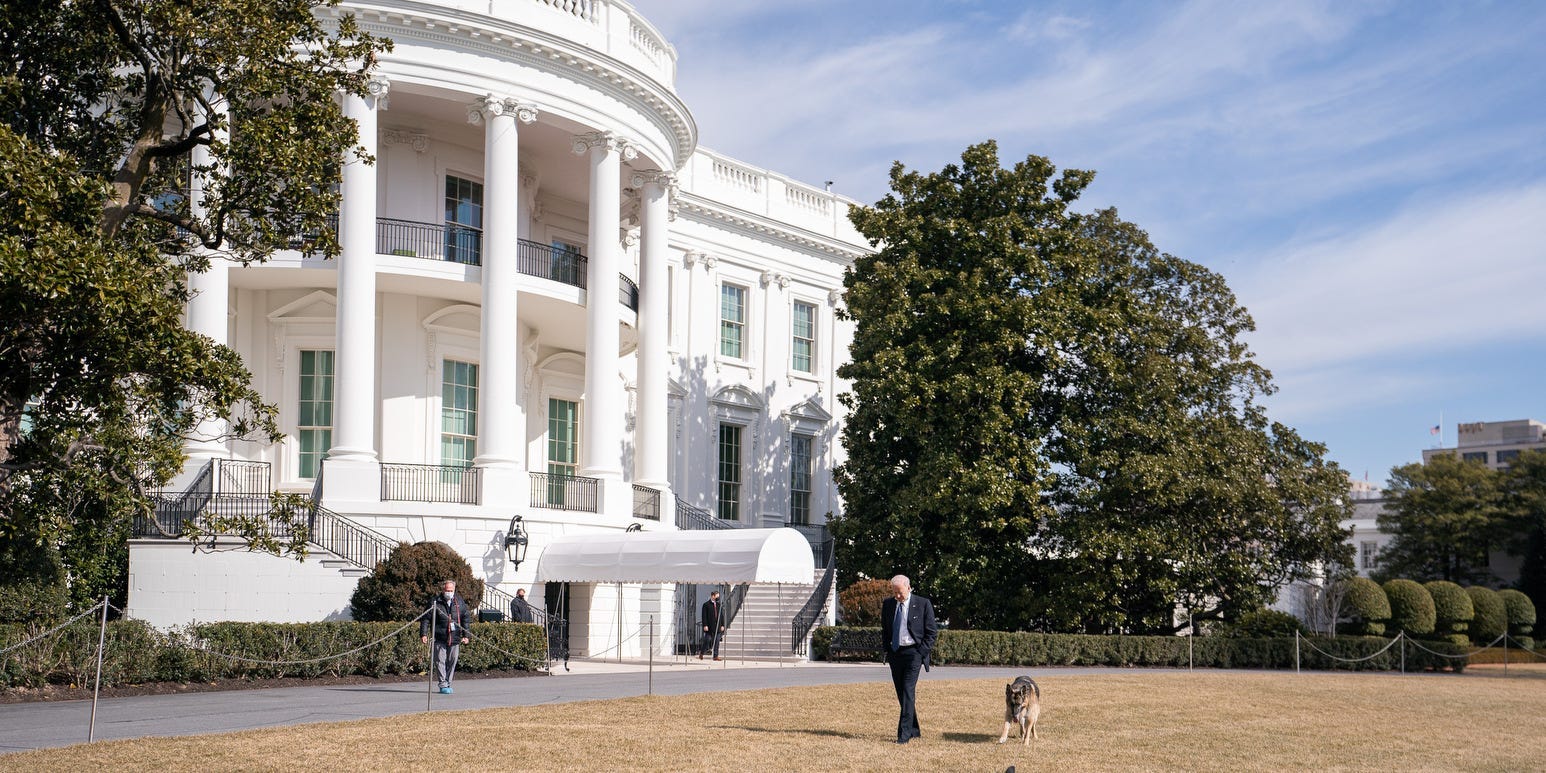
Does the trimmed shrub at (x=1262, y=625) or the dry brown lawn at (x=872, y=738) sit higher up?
the dry brown lawn at (x=872, y=738)

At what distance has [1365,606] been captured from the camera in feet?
150

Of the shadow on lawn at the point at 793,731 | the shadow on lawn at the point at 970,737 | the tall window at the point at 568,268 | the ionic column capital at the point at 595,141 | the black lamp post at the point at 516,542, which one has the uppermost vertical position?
the ionic column capital at the point at 595,141

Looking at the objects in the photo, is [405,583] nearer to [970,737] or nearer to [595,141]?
[595,141]

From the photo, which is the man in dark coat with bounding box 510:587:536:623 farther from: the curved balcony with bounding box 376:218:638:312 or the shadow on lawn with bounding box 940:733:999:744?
the shadow on lawn with bounding box 940:733:999:744

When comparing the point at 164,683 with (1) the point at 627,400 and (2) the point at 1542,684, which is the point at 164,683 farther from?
(2) the point at 1542,684

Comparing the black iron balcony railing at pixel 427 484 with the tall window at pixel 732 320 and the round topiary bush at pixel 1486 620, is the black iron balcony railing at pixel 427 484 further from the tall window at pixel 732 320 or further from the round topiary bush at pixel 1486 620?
the round topiary bush at pixel 1486 620

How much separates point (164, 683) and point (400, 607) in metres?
5.16

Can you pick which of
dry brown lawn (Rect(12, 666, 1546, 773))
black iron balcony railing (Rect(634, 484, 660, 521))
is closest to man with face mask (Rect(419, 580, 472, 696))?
dry brown lawn (Rect(12, 666, 1546, 773))

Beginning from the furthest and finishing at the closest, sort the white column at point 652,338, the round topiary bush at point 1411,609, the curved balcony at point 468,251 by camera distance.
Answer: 1. the round topiary bush at point 1411,609
2. the white column at point 652,338
3. the curved balcony at point 468,251

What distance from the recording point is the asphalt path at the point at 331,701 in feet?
50.0

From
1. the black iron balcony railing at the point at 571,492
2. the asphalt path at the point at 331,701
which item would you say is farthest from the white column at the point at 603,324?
the asphalt path at the point at 331,701

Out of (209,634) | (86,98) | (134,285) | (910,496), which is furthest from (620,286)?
(134,285)

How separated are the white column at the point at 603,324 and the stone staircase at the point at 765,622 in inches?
157

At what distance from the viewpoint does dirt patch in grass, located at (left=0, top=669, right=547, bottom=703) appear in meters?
18.8
